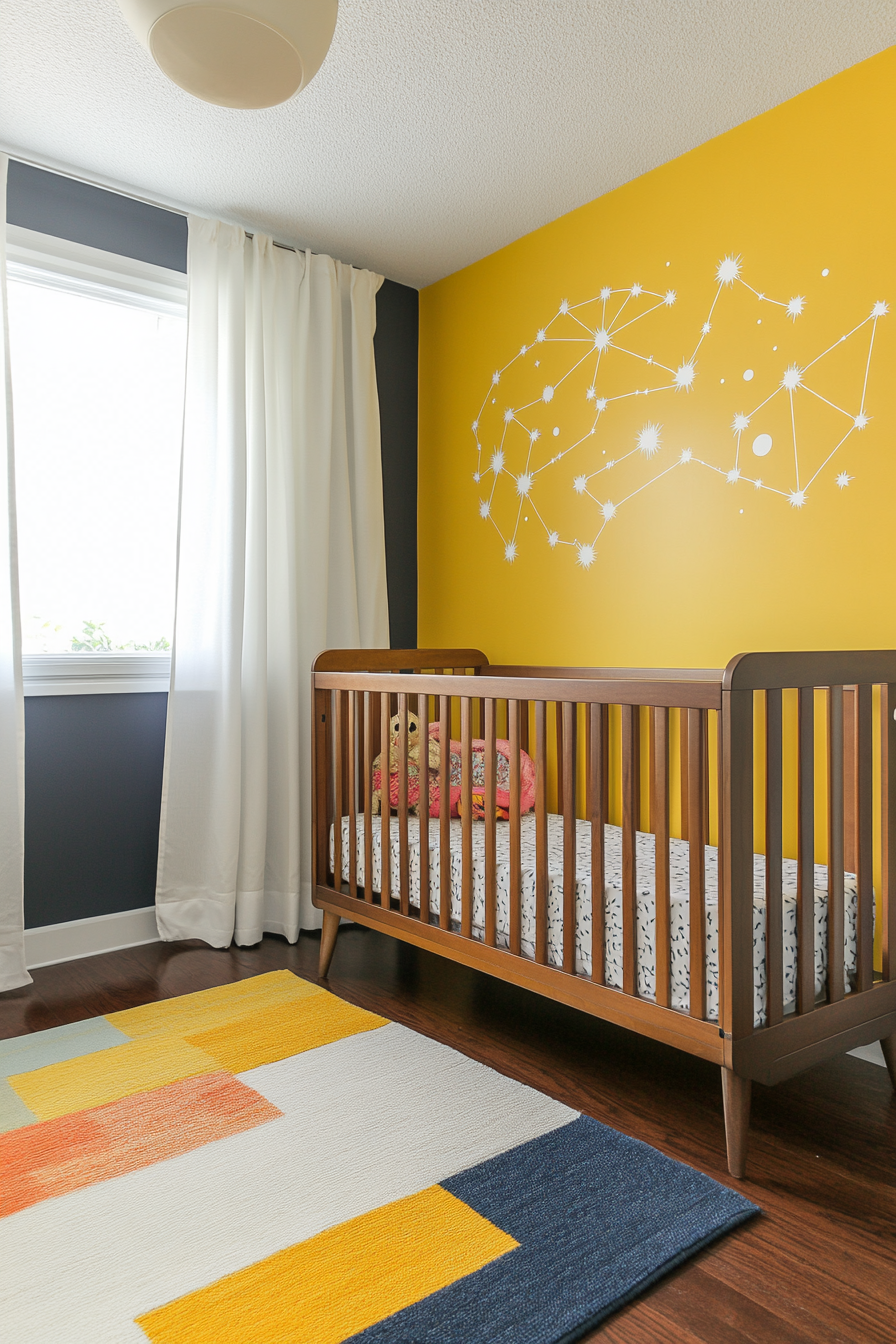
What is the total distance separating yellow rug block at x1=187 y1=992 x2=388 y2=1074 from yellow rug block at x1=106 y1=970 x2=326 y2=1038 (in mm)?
44

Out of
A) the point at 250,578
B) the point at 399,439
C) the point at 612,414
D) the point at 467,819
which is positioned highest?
the point at 399,439

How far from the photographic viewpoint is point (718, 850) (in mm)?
1444

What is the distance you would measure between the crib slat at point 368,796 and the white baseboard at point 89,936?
0.85 m

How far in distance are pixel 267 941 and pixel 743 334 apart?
7.25 feet

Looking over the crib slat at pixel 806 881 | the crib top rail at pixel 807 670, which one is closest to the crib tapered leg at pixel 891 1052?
the crib slat at pixel 806 881

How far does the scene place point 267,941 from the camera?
2.75 meters

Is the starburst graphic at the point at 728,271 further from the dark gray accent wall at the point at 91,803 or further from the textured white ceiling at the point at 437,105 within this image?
the dark gray accent wall at the point at 91,803

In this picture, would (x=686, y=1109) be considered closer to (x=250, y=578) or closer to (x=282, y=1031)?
(x=282, y=1031)

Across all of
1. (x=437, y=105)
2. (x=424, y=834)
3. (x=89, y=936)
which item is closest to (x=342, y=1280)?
(x=424, y=834)

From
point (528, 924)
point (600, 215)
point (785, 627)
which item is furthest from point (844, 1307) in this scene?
point (600, 215)

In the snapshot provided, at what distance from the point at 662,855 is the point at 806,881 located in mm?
257

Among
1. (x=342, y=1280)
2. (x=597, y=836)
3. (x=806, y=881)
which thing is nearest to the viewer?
(x=342, y=1280)

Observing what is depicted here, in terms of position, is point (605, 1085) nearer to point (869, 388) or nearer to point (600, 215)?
point (869, 388)

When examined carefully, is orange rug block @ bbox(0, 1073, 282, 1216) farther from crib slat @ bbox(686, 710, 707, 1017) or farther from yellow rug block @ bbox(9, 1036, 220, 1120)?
crib slat @ bbox(686, 710, 707, 1017)
